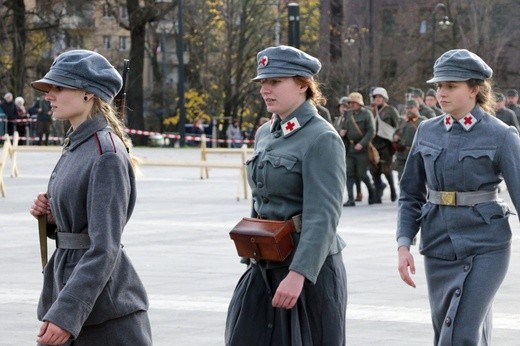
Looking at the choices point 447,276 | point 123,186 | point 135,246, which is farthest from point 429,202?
point 135,246

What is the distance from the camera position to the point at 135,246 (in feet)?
48.9

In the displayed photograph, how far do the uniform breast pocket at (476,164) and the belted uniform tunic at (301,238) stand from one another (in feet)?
3.01

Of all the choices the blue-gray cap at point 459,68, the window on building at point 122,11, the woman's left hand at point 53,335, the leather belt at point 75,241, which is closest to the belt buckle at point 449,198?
the blue-gray cap at point 459,68

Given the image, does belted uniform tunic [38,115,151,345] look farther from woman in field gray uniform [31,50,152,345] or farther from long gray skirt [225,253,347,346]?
long gray skirt [225,253,347,346]

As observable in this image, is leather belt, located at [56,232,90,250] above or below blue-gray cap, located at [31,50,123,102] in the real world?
below

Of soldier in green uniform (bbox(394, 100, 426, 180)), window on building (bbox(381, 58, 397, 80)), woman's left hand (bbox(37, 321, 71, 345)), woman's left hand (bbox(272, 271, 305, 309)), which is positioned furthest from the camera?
window on building (bbox(381, 58, 397, 80))

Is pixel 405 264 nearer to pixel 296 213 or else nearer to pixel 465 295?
pixel 465 295

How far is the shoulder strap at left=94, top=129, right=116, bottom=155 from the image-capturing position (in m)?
5.01

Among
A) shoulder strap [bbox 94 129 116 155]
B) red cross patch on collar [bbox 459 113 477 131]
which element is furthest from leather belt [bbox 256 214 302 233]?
red cross patch on collar [bbox 459 113 477 131]

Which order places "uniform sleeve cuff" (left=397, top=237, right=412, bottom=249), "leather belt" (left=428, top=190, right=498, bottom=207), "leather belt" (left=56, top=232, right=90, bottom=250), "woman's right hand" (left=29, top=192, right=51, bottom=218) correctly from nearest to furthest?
"leather belt" (left=56, top=232, right=90, bottom=250), "woman's right hand" (left=29, top=192, right=51, bottom=218), "leather belt" (left=428, top=190, right=498, bottom=207), "uniform sleeve cuff" (left=397, top=237, right=412, bottom=249)

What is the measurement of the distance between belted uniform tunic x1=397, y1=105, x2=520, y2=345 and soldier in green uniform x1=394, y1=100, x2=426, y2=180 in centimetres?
1413

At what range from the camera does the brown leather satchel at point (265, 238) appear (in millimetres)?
5562

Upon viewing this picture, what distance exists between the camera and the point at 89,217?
4.91m

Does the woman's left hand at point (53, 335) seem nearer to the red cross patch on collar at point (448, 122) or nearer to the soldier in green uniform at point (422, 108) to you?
the red cross patch on collar at point (448, 122)
